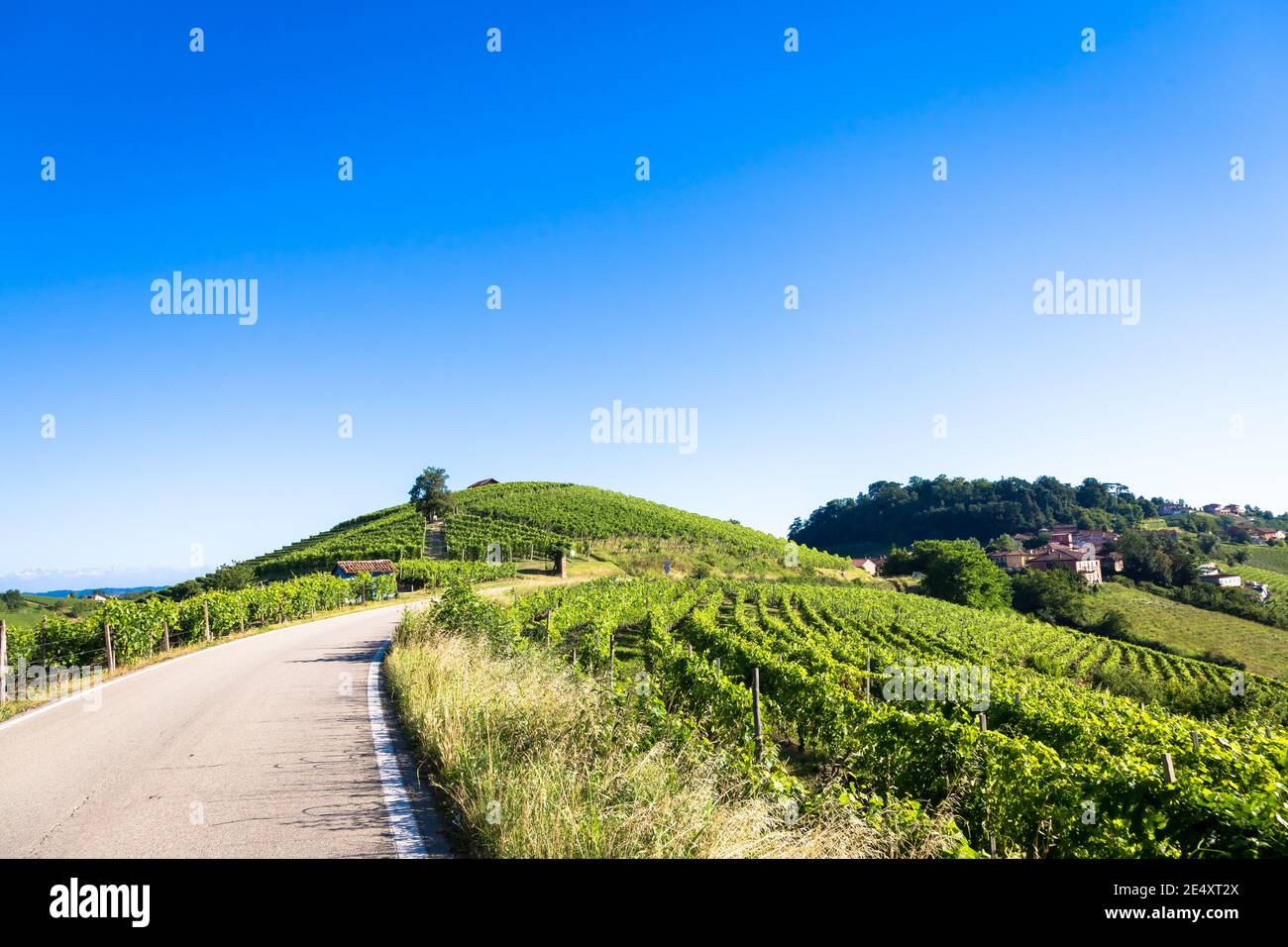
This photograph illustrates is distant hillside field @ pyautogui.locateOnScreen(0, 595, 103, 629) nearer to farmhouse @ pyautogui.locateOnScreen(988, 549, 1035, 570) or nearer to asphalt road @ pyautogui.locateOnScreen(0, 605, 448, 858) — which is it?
asphalt road @ pyautogui.locateOnScreen(0, 605, 448, 858)

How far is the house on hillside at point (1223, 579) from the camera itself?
3877 inches

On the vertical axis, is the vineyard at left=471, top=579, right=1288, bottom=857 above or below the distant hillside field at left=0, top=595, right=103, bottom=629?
above

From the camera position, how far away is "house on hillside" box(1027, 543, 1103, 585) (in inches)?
3994

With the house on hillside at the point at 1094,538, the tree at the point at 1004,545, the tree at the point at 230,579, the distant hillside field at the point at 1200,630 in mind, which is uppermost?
the tree at the point at 230,579

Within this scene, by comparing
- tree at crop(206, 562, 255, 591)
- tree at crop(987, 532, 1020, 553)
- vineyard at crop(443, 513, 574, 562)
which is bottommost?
tree at crop(987, 532, 1020, 553)

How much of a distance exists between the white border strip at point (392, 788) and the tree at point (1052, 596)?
82.2 m

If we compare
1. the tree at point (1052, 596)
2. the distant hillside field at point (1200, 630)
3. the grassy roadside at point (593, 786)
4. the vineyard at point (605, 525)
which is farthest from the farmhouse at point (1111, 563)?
the grassy roadside at point (593, 786)

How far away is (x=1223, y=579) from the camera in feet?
331

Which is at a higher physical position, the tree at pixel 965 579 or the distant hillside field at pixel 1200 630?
the tree at pixel 965 579

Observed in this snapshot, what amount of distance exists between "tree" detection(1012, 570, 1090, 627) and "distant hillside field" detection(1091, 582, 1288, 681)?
1.87 metres
